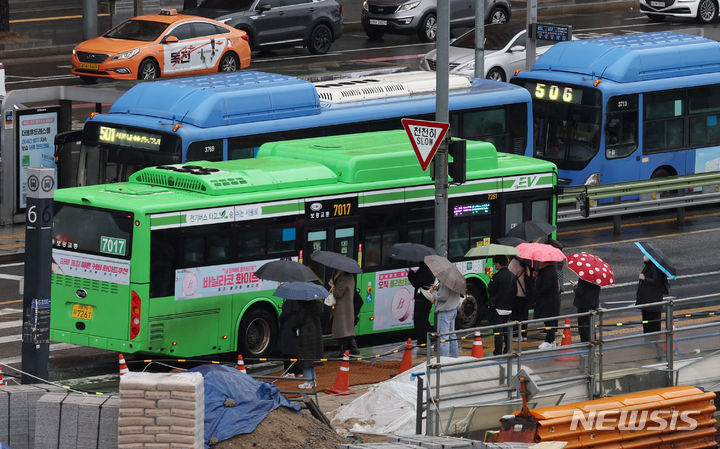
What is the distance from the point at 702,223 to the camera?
29.1 meters

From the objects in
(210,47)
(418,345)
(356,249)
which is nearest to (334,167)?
(356,249)

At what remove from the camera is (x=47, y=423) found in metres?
13.6

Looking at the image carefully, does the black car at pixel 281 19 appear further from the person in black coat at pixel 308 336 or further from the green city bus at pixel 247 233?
the person in black coat at pixel 308 336

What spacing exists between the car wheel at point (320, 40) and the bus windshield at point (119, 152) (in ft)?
63.2

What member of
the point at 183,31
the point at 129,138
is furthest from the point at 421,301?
the point at 183,31

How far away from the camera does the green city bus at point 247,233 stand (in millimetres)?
18312

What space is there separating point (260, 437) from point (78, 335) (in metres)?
4.88

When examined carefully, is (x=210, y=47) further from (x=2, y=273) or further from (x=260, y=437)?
(x=260, y=437)

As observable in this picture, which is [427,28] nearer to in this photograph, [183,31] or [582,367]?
[183,31]

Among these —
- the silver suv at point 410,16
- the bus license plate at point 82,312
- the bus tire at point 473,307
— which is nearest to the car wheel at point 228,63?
the silver suv at point 410,16

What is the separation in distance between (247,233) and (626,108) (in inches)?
470

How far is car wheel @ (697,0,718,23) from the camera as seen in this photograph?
49.2 metres

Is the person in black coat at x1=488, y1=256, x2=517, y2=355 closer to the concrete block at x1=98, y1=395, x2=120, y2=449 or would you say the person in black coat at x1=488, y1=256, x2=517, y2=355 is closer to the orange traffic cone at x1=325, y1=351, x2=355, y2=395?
the orange traffic cone at x1=325, y1=351, x2=355, y2=395

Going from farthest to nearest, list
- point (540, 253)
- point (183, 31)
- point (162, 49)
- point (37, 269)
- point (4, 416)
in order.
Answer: point (183, 31) < point (162, 49) < point (540, 253) < point (37, 269) < point (4, 416)
